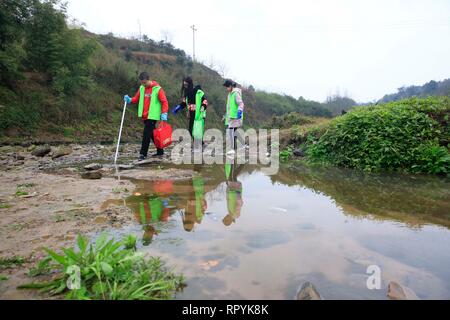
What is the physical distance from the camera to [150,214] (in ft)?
10.6

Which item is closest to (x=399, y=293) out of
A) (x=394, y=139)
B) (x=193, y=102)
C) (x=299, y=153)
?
(x=394, y=139)

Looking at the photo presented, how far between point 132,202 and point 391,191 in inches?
140

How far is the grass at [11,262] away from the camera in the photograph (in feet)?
6.74

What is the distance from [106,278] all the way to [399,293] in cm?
165

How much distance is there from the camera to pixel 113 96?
807 inches

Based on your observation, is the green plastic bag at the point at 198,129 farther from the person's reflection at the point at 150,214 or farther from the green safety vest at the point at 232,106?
the person's reflection at the point at 150,214

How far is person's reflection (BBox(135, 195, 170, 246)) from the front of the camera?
8.78 ft

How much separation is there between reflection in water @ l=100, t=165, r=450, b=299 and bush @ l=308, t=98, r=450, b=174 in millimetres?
1236

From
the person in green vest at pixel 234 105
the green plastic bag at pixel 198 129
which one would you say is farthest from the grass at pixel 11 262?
the green plastic bag at pixel 198 129

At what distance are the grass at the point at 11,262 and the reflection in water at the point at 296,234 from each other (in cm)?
86

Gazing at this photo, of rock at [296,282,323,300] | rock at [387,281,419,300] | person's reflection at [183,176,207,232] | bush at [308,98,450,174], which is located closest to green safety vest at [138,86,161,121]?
person's reflection at [183,176,207,232]

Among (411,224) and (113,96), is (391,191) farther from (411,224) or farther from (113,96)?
(113,96)

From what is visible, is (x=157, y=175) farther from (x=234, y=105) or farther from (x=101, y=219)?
(x=234, y=105)
